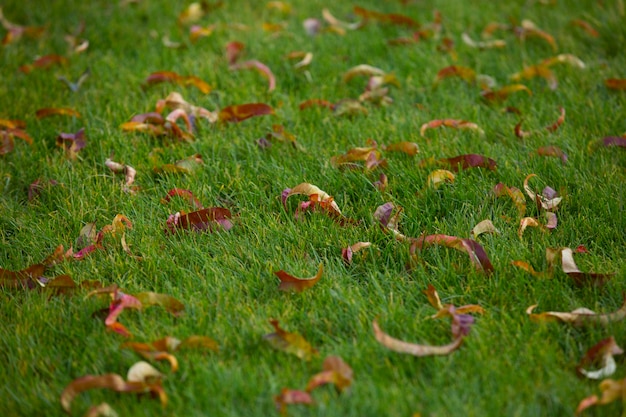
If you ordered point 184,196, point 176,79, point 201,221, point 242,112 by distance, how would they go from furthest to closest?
point 176,79 → point 242,112 → point 184,196 → point 201,221

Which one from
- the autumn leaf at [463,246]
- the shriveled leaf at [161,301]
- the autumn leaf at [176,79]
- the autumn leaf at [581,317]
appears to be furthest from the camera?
the autumn leaf at [176,79]

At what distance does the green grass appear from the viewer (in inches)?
77.6

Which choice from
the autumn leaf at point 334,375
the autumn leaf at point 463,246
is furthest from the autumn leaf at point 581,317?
the autumn leaf at point 334,375

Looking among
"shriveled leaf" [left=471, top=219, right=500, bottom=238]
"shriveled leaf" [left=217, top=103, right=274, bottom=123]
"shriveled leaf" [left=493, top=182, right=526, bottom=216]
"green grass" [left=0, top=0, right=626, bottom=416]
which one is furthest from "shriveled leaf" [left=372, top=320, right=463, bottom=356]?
"shriveled leaf" [left=217, top=103, right=274, bottom=123]

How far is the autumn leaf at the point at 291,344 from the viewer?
6.75ft

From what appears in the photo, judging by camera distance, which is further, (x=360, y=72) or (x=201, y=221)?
(x=360, y=72)

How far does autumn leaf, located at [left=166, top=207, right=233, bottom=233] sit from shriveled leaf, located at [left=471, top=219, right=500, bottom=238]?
0.88 m

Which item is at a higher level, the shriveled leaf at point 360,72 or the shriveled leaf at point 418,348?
the shriveled leaf at point 418,348

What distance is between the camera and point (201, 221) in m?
2.67

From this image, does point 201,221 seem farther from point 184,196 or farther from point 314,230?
point 314,230

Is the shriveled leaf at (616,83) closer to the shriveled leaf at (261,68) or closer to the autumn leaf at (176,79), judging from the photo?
the shriveled leaf at (261,68)

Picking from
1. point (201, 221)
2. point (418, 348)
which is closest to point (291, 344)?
point (418, 348)

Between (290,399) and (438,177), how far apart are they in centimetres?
129

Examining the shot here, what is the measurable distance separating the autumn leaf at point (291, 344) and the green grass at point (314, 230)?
3cm
